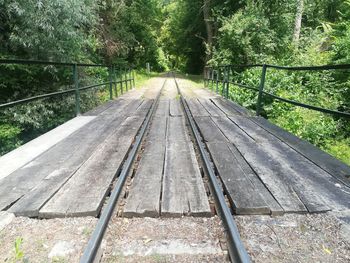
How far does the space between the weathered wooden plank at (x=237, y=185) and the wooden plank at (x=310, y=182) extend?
36 cm

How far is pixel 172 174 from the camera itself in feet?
9.16

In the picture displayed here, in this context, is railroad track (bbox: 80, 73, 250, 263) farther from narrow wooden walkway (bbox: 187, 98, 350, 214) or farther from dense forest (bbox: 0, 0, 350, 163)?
dense forest (bbox: 0, 0, 350, 163)

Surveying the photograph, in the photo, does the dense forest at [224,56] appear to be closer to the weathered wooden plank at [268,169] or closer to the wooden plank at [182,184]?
the weathered wooden plank at [268,169]

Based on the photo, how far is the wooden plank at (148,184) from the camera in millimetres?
2162

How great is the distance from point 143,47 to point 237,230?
29796 millimetres

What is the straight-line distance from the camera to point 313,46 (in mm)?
14508

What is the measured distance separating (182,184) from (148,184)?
0.30 m

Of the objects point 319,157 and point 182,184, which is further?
point 319,157

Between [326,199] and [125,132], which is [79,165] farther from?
[326,199]

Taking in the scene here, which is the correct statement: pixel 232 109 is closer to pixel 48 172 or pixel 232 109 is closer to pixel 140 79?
pixel 48 172

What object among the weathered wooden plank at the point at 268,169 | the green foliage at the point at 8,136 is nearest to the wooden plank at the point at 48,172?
the weathered wooden plank at the point at 268,169

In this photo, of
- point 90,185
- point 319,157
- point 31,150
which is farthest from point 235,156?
point 31,150

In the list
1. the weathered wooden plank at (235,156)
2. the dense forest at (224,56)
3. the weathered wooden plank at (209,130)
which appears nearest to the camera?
the weathered wooden plank at (235,156)

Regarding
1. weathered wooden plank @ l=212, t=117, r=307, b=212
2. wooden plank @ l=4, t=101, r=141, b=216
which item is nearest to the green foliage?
wooden plank @ l=4, t=101, r=141, b=216
